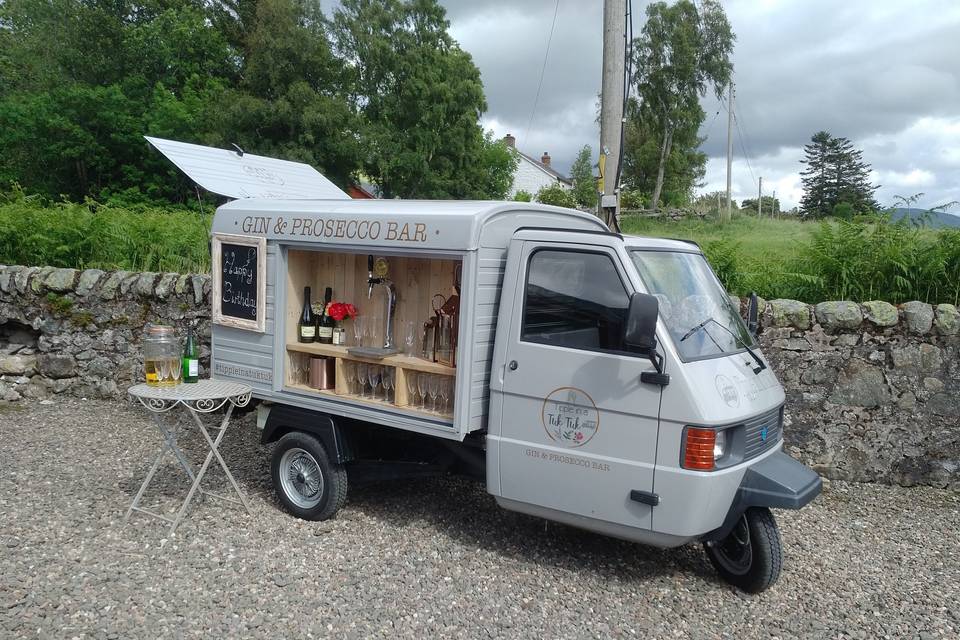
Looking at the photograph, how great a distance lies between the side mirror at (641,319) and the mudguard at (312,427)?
7.58 feet

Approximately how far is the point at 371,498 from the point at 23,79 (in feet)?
112

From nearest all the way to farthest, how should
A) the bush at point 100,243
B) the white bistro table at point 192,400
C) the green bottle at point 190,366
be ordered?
the white bistro table at point 192,400
the green bottle at point 190,366
the bush at point 100,243

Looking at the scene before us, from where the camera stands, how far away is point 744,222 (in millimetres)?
23859

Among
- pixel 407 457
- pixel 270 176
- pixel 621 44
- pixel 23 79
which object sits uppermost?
pixel 23 79

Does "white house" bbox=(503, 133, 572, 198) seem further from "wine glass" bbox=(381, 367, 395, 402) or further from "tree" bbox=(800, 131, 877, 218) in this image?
"wine glass" bbox=(381, 367, 395, 402)

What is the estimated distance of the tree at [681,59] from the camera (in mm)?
31016

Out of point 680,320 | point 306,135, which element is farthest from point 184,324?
point 306,135

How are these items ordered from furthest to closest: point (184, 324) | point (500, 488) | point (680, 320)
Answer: point (184, 324), point (500, 488), point (680, 320)

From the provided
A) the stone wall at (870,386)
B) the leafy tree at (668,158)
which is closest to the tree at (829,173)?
the leafy tree at (668,158)

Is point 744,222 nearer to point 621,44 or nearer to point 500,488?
point 621,44

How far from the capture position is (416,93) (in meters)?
31.2

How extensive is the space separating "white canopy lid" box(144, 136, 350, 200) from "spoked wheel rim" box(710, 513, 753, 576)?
390 centimetres

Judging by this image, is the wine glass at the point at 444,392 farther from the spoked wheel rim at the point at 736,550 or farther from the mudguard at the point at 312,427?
the spoked wheel rim at the point at 736,550

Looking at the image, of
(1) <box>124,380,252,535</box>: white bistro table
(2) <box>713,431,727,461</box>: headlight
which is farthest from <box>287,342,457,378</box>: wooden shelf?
(2) <box>713,431,727,461</box>: headlight
